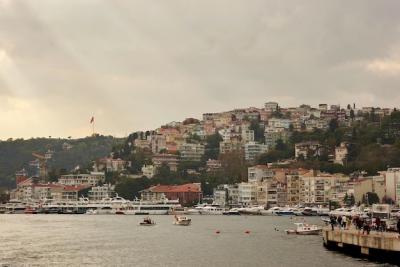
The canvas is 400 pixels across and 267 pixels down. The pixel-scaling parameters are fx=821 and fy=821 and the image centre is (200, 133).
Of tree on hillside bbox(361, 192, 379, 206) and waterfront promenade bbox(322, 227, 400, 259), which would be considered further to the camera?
tree on hillside bbox(361, 192, 379, 206)

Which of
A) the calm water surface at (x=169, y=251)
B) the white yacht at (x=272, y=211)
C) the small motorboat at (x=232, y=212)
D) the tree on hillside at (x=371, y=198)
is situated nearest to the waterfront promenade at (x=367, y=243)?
the calm water surface at (x=169, y=251)

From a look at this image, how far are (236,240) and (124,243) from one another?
37.5 feet

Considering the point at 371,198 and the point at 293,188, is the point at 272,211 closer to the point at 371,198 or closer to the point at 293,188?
the point at 293,188

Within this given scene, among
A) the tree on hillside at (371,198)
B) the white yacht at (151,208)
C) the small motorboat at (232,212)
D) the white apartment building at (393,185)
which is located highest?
the white apartment building at (393,185)

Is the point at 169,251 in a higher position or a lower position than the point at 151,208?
lower

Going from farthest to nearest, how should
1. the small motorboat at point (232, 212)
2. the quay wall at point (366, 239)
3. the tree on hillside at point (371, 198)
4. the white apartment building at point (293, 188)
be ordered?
the white apartment building at point (293, 188)
the small motorboat at point (232, 212)
the tree on hillside at point (371, 198)
the quay wall at point (366, 239)

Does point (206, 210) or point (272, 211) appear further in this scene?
point (206, 210)

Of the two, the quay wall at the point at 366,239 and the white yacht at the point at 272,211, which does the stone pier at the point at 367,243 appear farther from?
the white yacht at the point at 272,211

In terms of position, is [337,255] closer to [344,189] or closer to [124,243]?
[124,243]

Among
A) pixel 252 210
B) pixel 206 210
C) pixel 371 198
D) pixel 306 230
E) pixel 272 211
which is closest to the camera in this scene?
pixel 306 230

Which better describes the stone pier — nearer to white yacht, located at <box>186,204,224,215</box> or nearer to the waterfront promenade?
the waterfront promenade

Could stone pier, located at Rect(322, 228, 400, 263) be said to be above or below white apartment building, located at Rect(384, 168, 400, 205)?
below

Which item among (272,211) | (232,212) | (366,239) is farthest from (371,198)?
(366,239)

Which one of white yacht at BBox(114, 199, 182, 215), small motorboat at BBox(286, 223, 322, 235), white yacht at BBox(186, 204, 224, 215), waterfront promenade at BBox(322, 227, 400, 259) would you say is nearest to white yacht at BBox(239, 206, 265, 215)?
white yacht at BBox(186, 204, 224, 215)
